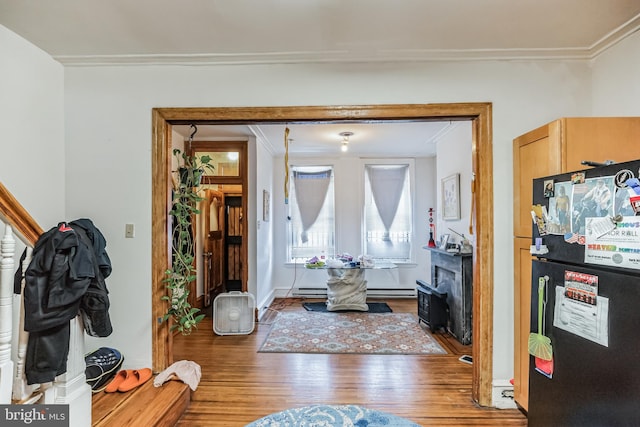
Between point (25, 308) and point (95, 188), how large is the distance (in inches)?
48.9

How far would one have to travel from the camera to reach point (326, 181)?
5.79 meters

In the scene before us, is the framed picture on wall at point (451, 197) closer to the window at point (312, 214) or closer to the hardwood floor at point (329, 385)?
the hardwood floor at point (329, 385)

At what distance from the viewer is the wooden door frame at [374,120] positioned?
90.9 inches

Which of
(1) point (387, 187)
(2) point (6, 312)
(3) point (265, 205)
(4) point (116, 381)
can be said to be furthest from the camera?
(1) point (387, 187)

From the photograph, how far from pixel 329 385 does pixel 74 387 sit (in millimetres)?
1695

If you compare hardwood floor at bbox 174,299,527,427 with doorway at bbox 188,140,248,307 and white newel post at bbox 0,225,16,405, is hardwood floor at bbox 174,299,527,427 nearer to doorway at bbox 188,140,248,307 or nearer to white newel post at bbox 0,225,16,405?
white newel post at bbox 0,225,16,405

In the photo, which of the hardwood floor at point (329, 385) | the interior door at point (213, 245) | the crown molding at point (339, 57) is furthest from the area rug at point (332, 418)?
the interior door at point (213, 245)

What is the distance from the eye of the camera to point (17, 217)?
1.44 metres

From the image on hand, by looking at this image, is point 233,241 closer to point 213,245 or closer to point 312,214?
point 213,245

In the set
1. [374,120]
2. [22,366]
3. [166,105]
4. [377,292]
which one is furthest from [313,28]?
[377,292]

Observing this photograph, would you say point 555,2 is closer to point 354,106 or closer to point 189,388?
point 354,106

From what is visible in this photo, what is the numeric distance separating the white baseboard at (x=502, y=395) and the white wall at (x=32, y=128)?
3357mm

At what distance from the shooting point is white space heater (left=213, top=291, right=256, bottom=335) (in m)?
3.81

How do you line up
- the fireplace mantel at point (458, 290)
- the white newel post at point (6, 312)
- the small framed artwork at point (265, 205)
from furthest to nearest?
the small framed artwork at point (265, 205) < the fireplace mantel at point (458, 290) < the white newel post at point (6, 312)
